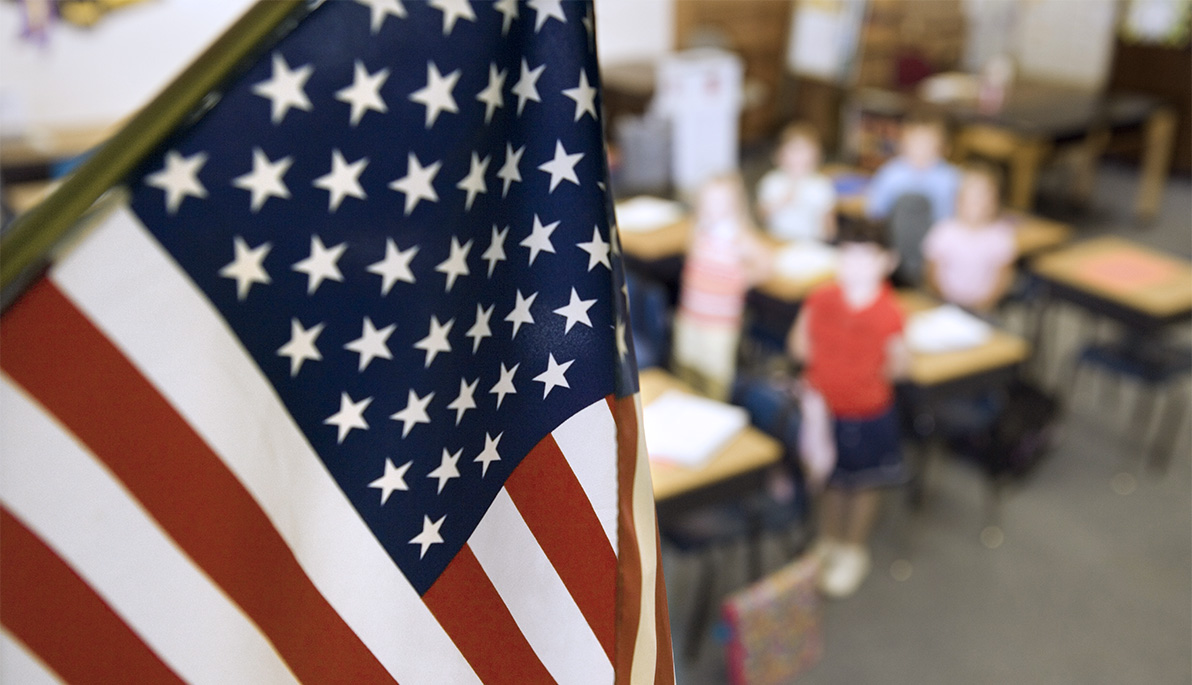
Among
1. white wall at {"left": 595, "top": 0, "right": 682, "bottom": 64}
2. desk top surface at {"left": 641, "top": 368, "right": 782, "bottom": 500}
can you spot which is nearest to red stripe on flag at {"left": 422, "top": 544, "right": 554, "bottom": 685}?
desk top surface at {"left": 641, "top": 368, "right": 782, "bottom": 500}

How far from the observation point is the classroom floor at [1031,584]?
3.93 metres

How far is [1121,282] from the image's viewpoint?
5.20 m

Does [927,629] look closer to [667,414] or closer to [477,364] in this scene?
[667,414]

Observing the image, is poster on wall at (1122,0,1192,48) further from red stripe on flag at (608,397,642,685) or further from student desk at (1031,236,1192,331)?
red stripe on flag at (608,397,642,685)

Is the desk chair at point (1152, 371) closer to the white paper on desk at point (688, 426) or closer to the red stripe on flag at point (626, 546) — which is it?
the white paper on desk at point (688, 426)

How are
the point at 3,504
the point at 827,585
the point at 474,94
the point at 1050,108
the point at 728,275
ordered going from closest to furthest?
the point at 3,504
the point at 474,94
the point at 827,585
the point at 728,275
the point at 1050,108

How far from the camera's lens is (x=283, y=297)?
728 millimetres

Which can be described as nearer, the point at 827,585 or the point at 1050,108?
the point at 827,585

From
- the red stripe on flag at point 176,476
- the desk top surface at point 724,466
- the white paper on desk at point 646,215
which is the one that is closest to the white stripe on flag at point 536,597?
the red stripe on flag at point 176,476

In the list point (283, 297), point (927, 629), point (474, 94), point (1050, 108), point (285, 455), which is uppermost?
point (474, 94)

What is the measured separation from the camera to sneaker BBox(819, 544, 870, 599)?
4.38m

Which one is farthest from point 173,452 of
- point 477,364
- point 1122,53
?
point 1122,53

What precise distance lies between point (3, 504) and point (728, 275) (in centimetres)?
425

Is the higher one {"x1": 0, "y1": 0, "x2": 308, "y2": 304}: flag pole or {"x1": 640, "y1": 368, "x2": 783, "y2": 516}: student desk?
{"x1": 0, "y1": 0, "x2": 308, "y2": 304}: flag pole
